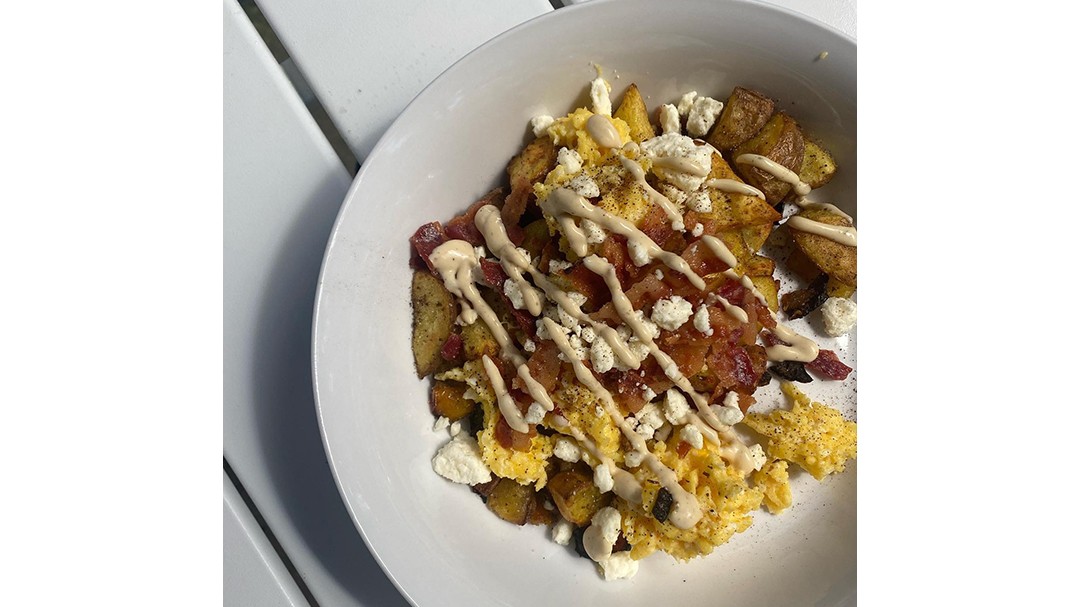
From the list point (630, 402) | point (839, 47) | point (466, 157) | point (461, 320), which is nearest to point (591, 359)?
point (630, 402)

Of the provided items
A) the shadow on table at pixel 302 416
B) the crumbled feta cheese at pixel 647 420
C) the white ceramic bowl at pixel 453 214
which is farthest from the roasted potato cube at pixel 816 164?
the shadow on table at pixel 302 416

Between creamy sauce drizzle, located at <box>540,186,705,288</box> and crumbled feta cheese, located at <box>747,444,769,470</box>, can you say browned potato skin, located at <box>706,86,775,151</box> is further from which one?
crumbled feta cheese, located at <box>747,444,769,470</box>

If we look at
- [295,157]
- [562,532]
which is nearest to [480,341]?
[562,532]

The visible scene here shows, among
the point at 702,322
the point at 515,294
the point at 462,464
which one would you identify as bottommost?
the point at 462,464

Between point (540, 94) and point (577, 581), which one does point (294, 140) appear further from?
point (577, 581)

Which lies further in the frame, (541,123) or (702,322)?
(541,123)

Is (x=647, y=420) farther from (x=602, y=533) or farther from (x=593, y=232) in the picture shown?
(x=593, y=232)
